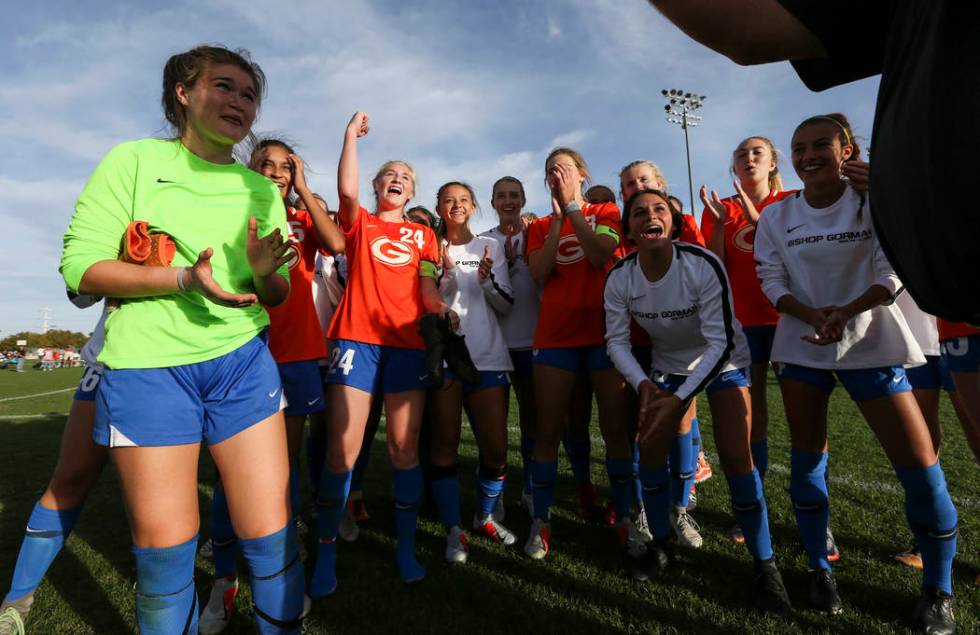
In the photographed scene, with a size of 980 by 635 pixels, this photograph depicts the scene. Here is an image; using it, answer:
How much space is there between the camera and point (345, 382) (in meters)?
3.00

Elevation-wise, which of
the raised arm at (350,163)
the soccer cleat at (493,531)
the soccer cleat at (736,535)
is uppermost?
the raised arm at (350,163)

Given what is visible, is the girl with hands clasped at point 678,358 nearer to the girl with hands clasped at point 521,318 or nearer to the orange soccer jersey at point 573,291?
the orange soccer jersey at point 573,291

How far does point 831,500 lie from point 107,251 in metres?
4.88

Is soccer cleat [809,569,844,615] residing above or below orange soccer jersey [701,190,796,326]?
below

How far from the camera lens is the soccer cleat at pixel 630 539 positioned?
10.4ft

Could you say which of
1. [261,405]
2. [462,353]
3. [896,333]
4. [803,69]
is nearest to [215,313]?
[261,405]

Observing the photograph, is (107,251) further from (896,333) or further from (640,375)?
(896,333)

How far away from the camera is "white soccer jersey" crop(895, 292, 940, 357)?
2.92m

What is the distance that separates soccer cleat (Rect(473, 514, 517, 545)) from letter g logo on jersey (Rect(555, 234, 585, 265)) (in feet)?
6.20

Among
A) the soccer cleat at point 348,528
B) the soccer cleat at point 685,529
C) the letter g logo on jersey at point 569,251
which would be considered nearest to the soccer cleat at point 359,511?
the soccer cleat at point 348,528

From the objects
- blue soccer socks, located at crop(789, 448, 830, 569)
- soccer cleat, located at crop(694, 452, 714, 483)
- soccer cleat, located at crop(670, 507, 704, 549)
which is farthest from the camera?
soccer cleat, located at crop(694, 452, 714, 483)

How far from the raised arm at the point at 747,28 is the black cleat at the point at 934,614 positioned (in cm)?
266

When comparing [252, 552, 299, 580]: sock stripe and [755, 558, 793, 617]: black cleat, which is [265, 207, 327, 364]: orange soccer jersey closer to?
[252, 552, 299, 580]: sock stripe

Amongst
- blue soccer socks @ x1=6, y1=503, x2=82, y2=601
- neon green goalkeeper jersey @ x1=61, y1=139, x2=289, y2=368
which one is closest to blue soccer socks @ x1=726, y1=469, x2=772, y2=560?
neon green goalkeeper jersey @ x1=61, y1=139, x2=289, y2=368
